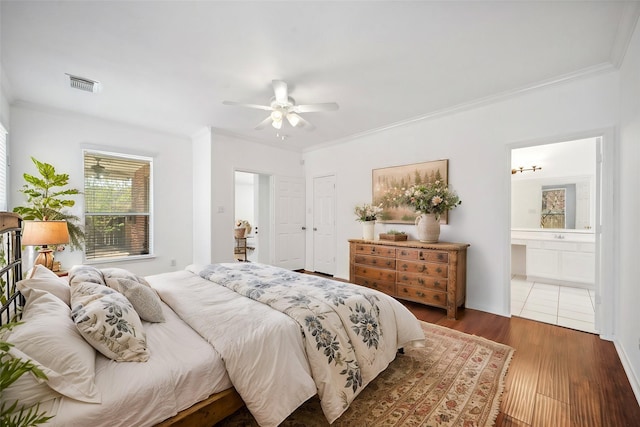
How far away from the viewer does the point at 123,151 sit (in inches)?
162

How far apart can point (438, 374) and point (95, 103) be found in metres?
4.77

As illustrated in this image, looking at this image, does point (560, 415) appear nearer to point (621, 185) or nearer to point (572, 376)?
point (572, 376)

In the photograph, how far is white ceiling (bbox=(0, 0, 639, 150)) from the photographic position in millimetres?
1884

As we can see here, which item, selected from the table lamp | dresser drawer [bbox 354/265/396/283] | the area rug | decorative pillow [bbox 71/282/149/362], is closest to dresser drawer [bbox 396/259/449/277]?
dresser drawer [bbox 354/265/396/283]

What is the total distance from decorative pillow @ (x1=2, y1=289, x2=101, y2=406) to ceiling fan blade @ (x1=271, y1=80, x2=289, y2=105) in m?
2.44

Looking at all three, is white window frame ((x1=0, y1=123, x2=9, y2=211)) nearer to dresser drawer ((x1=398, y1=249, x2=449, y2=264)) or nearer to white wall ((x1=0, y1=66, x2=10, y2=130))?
white wall ((x1=0, y1=66, x2=10, y2=130))

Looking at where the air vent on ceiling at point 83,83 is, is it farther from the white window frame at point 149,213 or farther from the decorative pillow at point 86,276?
the decorative pillow at point 86,276

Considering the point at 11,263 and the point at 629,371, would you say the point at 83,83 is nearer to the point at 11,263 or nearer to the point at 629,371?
the point at 11,263

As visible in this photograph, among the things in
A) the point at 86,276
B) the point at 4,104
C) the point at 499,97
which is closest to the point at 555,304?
the point at 499,97

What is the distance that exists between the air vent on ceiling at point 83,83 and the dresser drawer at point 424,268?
4.08 m

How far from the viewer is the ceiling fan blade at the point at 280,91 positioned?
2709mm

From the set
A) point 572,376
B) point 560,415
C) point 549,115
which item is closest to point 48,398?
point 560,415

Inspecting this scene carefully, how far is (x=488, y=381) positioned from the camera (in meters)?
1.96

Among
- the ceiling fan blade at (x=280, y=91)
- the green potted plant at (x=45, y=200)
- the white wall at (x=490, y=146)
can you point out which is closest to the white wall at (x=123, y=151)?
the green potted plant at (x=45, y=200)
